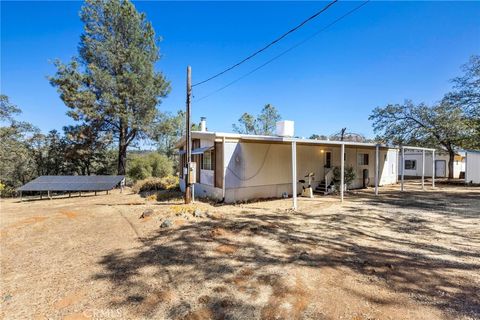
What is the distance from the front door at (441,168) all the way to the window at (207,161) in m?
23.1

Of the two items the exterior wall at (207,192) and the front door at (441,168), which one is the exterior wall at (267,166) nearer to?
the exterior wall at (207,192)

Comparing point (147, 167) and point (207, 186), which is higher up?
point (147, 167)

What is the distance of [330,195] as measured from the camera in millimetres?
11852

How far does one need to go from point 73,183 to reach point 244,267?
44.5ft

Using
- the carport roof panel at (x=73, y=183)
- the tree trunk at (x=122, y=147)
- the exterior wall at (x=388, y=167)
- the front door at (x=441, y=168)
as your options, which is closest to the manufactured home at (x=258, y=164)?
the exterior wall at (x=388, y=167)

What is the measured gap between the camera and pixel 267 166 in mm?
10852

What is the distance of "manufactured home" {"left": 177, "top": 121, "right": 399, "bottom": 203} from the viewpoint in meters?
9.70

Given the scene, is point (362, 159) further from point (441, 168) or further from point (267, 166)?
point (441, 168)

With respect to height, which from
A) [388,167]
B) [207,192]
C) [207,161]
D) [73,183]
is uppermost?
[207,161]

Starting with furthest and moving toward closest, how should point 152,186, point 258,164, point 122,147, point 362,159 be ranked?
point 122,147, point 152,186, point 362,159, point 258,164

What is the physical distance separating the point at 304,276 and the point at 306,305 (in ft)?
2.44

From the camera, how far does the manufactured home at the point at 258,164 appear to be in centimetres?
970

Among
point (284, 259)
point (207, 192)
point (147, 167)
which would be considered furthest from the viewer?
point (147, 167)

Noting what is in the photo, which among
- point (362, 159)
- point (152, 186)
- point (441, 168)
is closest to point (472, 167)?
point (441, 168)
